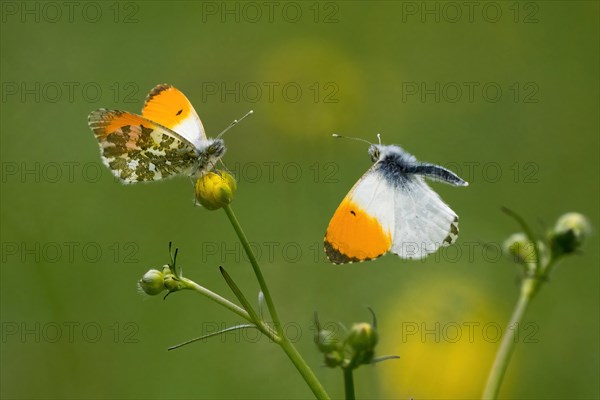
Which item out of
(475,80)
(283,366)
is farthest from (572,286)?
(475,80)

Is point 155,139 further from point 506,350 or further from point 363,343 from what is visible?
point 506,350

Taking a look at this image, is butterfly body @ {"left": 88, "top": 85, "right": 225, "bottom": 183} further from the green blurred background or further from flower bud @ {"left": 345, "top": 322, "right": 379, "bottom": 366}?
the green blurred background

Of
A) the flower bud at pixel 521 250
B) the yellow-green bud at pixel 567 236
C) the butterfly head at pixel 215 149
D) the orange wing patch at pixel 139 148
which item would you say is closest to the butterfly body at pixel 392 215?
the flower bud at pixel 521 250

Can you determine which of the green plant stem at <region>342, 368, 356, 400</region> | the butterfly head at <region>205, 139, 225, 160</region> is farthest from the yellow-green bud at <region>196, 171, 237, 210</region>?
the green plant stem at <region>342, 368, 356, 400</region>

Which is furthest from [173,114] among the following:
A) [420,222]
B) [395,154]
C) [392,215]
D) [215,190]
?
[420,222]

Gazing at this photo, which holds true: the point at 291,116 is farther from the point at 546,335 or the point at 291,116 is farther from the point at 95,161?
the point at 546,335
